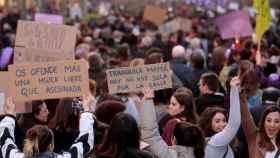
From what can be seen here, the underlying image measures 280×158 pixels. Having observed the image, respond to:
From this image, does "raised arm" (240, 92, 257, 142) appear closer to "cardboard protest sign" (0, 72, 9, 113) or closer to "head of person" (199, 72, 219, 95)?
"head of person" (199, 72, 219, 95)

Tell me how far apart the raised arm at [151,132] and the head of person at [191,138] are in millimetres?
128

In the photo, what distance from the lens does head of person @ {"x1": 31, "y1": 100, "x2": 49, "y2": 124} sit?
8734mm

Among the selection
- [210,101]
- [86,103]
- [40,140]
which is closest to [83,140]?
[40,140]

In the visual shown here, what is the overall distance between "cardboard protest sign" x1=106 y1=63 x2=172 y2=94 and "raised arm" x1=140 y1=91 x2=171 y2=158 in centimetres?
60

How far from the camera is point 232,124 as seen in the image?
300 inches

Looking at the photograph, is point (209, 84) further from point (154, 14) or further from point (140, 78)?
point (154, 14)

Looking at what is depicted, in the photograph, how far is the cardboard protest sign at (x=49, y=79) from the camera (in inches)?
326

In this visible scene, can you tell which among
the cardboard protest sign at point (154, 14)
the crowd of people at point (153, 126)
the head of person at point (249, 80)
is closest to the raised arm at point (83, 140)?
the crowd of people at point (153, 126)

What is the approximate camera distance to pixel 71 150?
725 cm

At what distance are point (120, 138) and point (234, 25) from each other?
11.2 meters

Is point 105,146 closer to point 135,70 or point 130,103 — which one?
point 135,70

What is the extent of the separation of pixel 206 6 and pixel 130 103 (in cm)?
3563

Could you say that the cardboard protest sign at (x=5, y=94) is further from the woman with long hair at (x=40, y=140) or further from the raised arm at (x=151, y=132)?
the raised arm at (x=151, y=132)

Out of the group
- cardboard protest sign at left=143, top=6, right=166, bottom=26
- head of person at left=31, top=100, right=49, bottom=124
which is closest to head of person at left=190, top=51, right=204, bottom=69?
head of person at left=31, top=100, right=49, bottom=124
